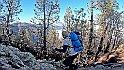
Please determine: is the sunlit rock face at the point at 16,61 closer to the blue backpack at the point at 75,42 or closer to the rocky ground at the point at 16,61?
the rocky ground at the point at 16,61

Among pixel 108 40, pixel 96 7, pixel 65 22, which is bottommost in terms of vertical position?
pixel 108 40

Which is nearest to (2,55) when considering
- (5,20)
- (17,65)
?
(17,65)

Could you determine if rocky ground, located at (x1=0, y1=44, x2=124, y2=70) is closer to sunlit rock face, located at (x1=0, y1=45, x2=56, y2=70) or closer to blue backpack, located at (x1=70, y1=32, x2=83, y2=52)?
sunlit rock face, located at (x1=0, y1=45, x2=56, y2=70)

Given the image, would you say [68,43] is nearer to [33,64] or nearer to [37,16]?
[33,64]

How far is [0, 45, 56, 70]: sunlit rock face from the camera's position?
30.9 ft

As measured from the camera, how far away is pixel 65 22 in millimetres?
52625

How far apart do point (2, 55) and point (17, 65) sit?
1089mm

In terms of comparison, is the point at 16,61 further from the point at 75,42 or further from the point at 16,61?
the point at 75,42

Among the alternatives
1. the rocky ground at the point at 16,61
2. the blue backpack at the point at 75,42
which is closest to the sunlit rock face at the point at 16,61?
the rocky ground at the point at 16,61

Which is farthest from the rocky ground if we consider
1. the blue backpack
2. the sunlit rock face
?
the blue backpack

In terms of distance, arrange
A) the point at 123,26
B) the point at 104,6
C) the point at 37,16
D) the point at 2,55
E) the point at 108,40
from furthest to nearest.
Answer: the point at 123,26 < the point at 108,40 < the point at 37,16 < the point at 104,6 < the point at 2,55

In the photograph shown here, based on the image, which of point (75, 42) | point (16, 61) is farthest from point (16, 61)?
point (75, 42)

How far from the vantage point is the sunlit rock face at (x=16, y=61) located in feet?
30.9

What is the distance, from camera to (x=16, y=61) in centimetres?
1012
